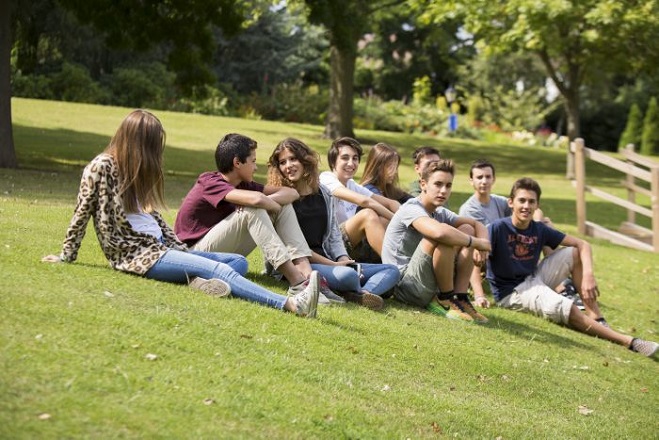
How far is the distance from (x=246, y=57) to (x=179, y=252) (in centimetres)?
3469

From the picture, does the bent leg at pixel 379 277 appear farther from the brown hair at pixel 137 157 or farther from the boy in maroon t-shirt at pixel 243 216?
the brown hair at pixel 137 157

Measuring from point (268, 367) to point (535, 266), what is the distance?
14.5 feet

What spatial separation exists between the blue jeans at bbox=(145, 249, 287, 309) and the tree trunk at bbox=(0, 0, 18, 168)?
1041cm

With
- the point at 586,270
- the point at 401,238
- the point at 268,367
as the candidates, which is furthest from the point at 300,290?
the point at 586,270

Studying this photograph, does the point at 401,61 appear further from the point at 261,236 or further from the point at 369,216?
the point at 261,236

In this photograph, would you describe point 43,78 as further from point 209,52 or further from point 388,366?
point 388,366

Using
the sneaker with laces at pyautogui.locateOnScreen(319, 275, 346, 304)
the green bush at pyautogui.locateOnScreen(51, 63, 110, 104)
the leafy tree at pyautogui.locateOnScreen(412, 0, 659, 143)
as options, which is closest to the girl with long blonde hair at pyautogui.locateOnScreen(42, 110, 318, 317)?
the sneaker with laces at pyautogui.locateOnScreen(319, 275, 346, 304)

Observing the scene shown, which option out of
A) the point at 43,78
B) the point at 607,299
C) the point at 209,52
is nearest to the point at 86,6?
the point at 209,52

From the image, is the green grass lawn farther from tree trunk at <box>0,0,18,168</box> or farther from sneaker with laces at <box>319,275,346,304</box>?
tree trunk at <box>0,0,18,168</box>

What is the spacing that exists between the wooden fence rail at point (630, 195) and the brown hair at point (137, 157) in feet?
31.3

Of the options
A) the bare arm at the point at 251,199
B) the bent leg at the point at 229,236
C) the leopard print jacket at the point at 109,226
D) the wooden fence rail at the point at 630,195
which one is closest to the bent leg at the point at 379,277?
the bent leg at the point at 229,236

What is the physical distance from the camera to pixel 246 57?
136 feet

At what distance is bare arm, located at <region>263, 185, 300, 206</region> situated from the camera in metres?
7.78

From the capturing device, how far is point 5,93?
55.7ft
